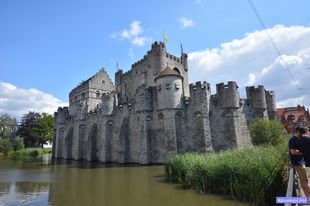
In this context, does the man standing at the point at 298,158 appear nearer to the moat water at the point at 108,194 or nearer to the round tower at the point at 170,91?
the moat water at the point at 108,194

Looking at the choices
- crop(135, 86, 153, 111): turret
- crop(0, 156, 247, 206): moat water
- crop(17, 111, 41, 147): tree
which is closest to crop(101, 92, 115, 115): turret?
crop(135, 86, 153, 111): turret

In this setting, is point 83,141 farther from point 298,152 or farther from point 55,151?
point 298,152

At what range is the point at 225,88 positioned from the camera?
23.9 m

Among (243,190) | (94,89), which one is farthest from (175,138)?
(94,89)

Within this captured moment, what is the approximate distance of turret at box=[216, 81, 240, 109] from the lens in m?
23.3

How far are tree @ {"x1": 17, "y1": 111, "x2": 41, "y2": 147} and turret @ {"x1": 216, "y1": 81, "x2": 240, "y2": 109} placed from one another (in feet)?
163

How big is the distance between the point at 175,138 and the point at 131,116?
21.3 feet

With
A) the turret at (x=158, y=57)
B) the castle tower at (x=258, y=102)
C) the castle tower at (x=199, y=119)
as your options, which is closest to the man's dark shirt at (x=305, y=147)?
the castle tower at (x=199, y=119)

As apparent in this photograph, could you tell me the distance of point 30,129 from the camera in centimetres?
5828

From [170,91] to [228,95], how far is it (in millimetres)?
5752

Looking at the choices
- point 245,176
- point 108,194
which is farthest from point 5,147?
point 245,176

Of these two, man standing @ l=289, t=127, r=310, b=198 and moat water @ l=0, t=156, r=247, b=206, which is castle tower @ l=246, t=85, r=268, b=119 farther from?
man standing @ l=289, t=127, r=310, b=198

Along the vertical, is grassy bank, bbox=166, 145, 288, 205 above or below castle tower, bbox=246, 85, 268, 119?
below

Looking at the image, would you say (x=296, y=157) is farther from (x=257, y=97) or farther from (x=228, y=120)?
(x=257, y=97)
